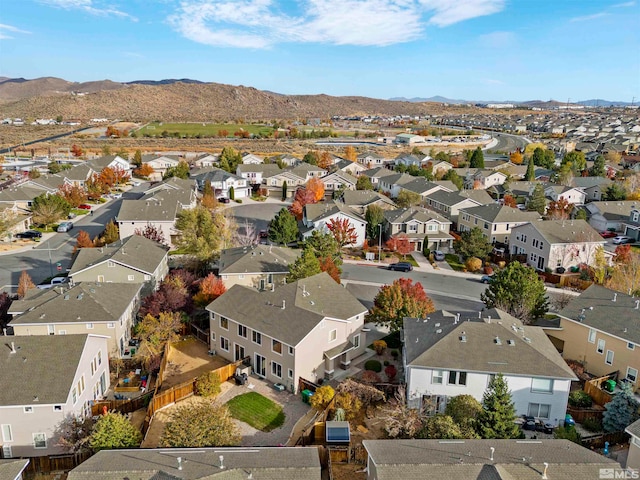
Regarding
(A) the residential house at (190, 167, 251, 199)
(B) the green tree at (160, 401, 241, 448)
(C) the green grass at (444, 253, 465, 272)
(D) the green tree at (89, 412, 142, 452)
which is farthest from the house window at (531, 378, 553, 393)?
(A) the residential house at (190, 167, 251, 199)

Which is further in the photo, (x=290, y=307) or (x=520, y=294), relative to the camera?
(x=520, y=294)

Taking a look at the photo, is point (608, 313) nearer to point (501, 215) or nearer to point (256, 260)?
point (256, 260)

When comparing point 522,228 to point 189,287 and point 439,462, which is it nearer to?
point 189,287

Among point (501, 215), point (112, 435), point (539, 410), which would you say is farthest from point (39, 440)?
point (501, 215)

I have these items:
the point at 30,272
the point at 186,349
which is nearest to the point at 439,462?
the point at 186,349

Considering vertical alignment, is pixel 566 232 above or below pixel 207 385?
above

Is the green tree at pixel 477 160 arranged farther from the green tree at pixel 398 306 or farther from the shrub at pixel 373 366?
the shrub at pixel 373 366

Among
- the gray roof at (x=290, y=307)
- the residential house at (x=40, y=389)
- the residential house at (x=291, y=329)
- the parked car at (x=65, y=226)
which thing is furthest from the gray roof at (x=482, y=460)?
the parked car at (x=65, y=226)

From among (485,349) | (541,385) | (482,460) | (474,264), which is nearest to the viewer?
(482,460)
